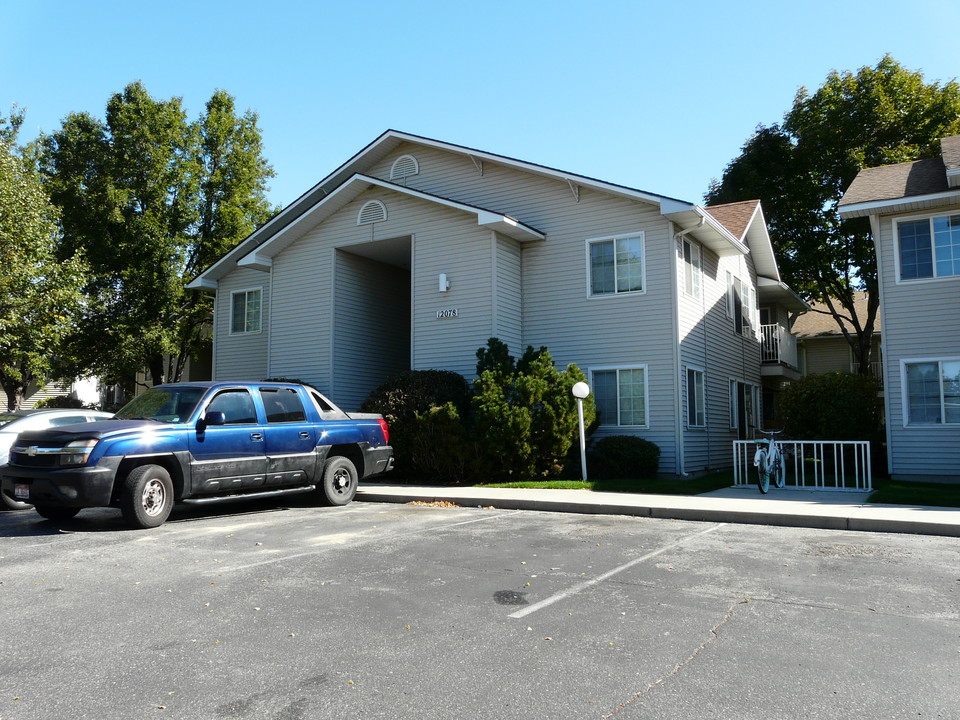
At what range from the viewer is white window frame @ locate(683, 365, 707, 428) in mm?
18281

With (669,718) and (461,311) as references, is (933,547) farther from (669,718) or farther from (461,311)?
(461,311)

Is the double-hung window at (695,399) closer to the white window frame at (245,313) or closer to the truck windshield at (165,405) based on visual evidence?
the truck windshield at (165,405)

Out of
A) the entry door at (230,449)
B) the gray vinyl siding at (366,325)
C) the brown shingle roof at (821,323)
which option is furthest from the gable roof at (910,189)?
the brown shingle roof at (821,323)

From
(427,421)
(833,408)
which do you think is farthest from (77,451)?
(833,408)

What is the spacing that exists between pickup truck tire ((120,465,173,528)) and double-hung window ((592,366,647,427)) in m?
11.2

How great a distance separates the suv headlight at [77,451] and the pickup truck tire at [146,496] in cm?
56

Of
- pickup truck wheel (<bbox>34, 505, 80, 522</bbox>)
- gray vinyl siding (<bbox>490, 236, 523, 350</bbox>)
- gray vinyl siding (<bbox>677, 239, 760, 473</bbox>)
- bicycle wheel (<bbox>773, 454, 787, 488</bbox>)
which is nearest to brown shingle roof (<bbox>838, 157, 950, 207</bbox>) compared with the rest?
gray vinyl siding (<bbox>677, 239, 760, 473</bbox>)

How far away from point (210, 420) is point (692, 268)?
44.3ft

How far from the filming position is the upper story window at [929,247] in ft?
53.9

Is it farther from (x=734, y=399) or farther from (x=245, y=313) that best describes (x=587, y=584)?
(x=245, y=313)

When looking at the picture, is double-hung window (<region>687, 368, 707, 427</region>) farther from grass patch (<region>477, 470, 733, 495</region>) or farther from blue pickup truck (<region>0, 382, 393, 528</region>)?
blue pickup truck (<region>0, 382, 393, 528</region>)

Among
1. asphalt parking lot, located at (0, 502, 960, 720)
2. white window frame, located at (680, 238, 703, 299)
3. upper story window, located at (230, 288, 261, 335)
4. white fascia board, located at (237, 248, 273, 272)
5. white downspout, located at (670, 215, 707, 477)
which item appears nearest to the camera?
asphalt parking lot, located at (0, 502, 960, 720)

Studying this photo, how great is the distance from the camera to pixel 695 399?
19.1 metres

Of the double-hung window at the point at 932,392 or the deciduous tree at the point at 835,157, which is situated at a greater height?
the deciduous tree at the point at 835,157
